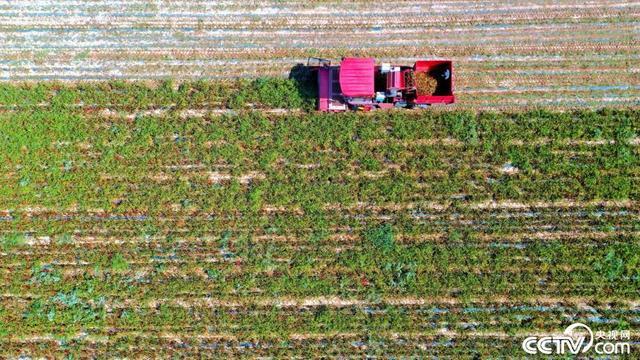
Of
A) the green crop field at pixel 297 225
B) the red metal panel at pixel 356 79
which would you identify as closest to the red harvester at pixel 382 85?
A: the red metal panel at pixel 356 79

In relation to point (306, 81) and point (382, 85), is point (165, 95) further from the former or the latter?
point (382, 85)

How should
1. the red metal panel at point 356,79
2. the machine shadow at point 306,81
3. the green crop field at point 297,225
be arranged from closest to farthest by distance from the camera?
the red metal panel at point 356,79
the green crop field at point 297,225
the machine shadow at point 306,81

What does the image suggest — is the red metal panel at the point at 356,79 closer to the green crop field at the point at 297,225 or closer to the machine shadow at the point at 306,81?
the green crop field at the point at 297,225

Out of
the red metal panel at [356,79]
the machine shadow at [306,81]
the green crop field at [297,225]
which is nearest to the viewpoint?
the red metal panel at [356,79]

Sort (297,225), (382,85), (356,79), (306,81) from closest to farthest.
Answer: (356,79) < (382,85) < (297,225) < (306,81)

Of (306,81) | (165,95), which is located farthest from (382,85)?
(165,95)

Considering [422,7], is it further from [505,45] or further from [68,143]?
[68,143]
